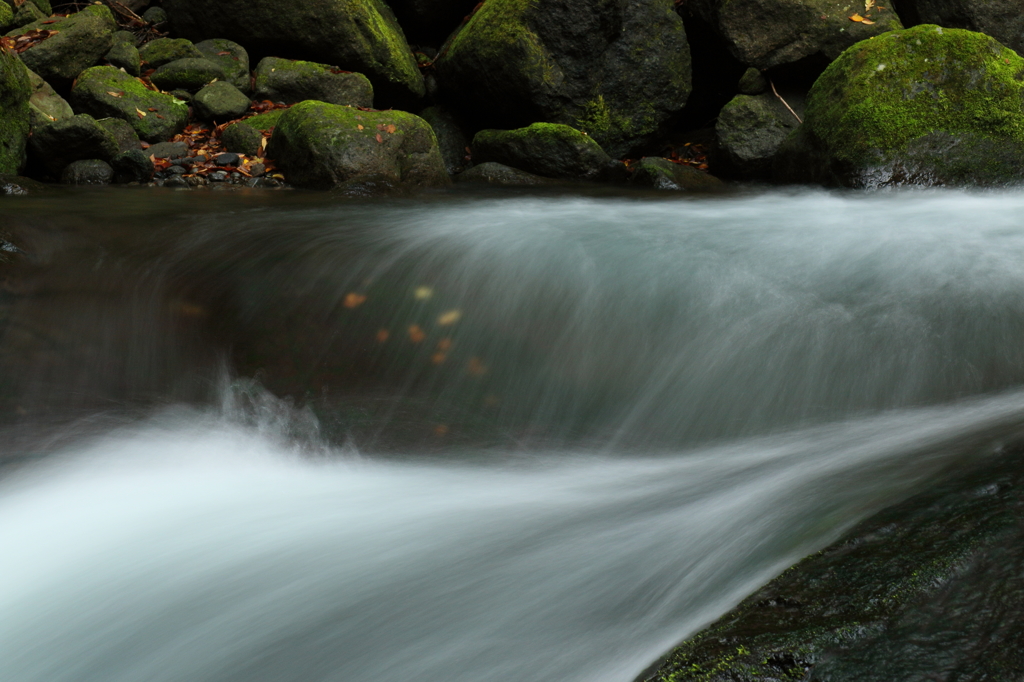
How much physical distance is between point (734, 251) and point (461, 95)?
5631 mm

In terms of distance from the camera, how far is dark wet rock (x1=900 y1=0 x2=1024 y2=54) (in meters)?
8.27

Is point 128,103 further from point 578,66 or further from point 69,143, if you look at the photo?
point 578,66

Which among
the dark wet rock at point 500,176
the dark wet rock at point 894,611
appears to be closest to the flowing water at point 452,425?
the dark wet rock at point 894,611

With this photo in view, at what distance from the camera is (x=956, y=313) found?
319 cm

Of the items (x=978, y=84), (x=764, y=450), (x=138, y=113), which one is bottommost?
(x=764, y=450)

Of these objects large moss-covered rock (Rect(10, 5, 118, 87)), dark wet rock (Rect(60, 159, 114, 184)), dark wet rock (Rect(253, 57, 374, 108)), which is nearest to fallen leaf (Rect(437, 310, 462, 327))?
dark wet rock (Rect(60, 159, 114, 184))

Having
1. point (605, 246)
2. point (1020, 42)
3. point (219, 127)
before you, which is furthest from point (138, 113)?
point (1020, 42)

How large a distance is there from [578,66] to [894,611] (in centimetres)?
776

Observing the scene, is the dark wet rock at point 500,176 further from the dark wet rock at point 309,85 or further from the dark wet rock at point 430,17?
the dark wet rock at point 430,17

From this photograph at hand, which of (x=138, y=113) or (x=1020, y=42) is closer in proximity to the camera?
(x=138, y=113)

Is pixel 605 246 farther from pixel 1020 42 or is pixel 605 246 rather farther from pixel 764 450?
pixel 1020 42

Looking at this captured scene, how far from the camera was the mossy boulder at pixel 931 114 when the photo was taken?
6.25 metres

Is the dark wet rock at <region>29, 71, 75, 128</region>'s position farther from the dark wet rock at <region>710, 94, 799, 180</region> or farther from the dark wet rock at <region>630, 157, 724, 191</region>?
the dark wet rock at <region>710, 94, 799, 180</region>

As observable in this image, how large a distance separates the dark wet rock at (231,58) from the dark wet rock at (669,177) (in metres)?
4.40
